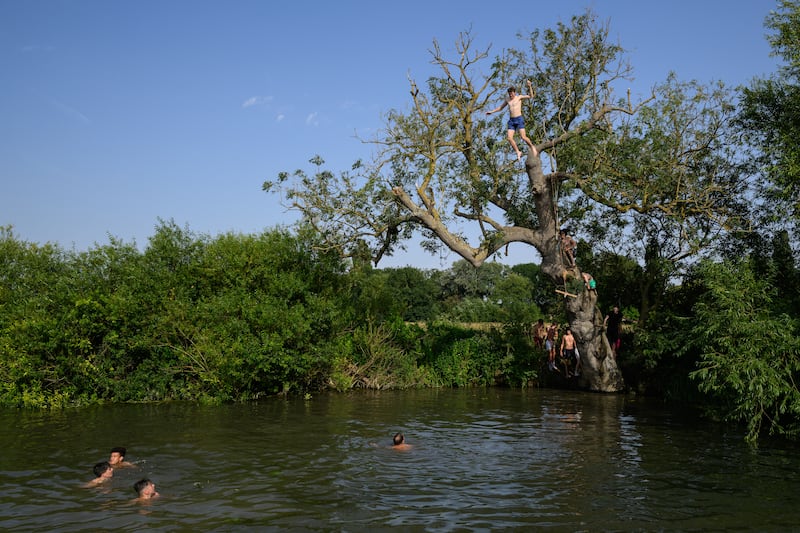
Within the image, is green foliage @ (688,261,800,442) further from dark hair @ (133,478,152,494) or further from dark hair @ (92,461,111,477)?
dark hair @ (92,461,111,477)

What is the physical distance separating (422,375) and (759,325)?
43.0 feet

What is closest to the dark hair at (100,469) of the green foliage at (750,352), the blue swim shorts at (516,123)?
the green foliage at (750,352)

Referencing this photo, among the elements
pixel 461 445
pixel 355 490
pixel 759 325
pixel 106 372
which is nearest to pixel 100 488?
pixel 355 490

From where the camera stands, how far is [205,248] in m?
22.2

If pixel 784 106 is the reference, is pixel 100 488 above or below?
below

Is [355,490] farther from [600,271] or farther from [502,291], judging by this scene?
[502,291]

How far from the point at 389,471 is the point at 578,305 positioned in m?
12.0

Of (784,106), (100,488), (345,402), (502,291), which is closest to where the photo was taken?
(100,488)

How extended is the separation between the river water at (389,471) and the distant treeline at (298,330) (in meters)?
1.42

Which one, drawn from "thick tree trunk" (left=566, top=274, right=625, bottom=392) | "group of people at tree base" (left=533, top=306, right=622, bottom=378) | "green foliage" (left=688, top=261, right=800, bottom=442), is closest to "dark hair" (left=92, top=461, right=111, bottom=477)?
"green foliage" (left=688, top=261, right=800, bottom=442)

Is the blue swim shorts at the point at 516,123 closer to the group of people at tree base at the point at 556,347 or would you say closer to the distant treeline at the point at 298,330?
the distant treeline at the point at 298,330

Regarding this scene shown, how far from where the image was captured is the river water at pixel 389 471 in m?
9.20

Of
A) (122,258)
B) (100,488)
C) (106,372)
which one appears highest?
(122,258)

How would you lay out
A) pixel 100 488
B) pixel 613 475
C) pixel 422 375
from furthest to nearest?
pixel 422 375 → pixel 613 475 → pixel 100 488
